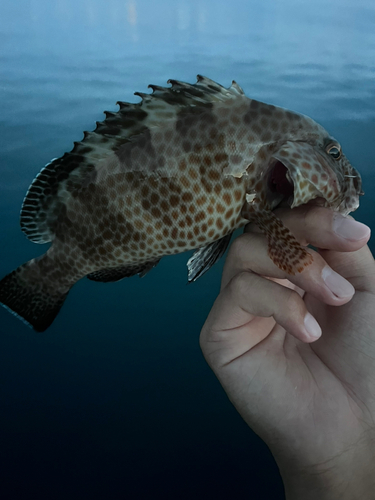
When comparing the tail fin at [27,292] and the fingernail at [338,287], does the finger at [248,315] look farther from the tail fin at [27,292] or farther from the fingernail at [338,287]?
the tail fin at [27,292]

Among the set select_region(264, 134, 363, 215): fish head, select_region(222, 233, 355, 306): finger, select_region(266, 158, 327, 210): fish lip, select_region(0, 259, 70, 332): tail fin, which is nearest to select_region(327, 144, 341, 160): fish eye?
select_region(264, 134, 363, 215): fish head

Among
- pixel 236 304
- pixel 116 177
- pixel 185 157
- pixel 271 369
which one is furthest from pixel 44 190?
pixel 271 369

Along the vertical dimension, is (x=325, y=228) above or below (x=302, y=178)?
below

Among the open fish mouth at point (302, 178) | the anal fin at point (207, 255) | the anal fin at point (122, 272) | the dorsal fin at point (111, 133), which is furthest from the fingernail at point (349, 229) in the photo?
the anal fin at point (122, 272)

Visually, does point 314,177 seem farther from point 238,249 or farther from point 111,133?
point 111,133

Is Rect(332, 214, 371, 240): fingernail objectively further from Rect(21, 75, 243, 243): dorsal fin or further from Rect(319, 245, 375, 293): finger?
Rect(21, 75, 243, 243): dorsal fin

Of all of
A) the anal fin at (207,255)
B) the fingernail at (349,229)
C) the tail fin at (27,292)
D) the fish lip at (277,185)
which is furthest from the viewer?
the tail fin at (27,292)

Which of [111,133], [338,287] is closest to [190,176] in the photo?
[111,133]
